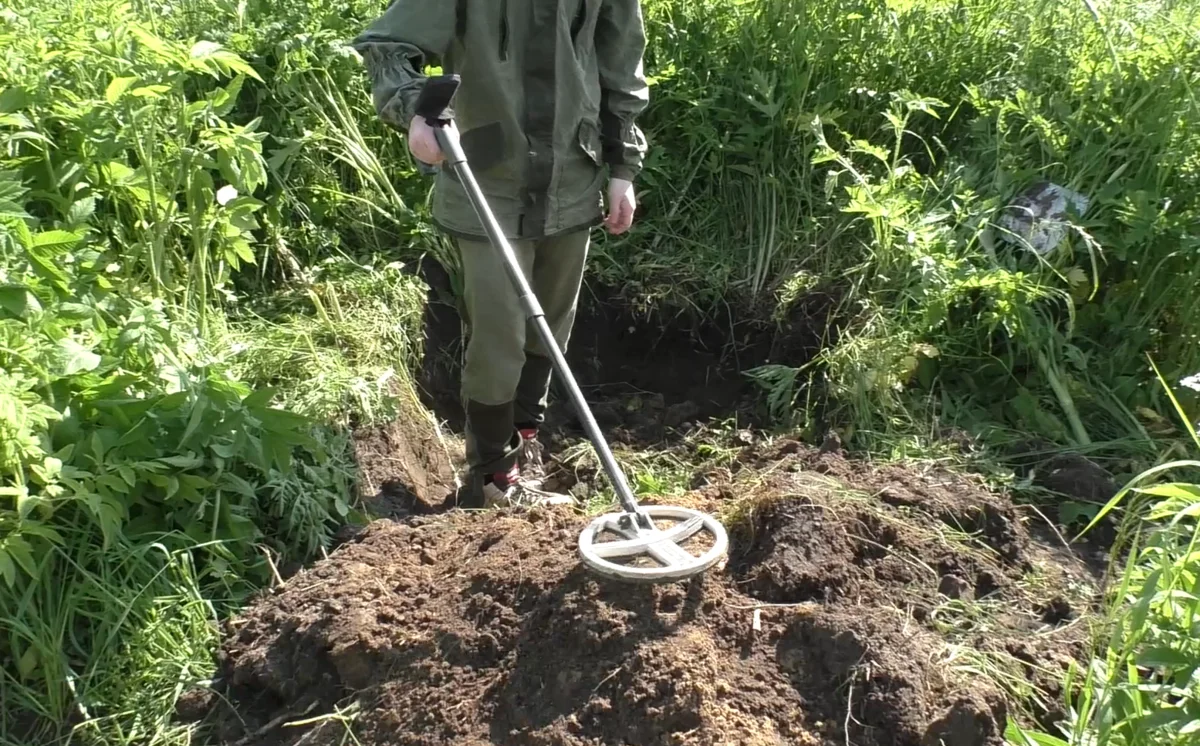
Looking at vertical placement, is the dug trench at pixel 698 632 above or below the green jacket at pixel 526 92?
below

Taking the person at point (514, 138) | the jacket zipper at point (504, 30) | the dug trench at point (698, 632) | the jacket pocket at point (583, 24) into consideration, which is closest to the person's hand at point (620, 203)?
the person at point (514, 138)

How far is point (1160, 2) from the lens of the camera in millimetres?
4230

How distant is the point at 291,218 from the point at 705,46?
179 centimetres

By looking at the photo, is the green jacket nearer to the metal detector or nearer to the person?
the person

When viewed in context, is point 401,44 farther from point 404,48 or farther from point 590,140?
point 590,140

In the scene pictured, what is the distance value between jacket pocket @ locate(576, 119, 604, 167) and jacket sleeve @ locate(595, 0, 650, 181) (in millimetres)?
67

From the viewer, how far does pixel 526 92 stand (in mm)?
2877

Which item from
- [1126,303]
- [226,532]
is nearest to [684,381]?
[1126,303]

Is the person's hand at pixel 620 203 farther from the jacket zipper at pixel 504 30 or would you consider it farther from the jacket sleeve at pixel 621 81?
the jacket zipper at pixel 504 30

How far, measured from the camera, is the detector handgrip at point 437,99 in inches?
96.5

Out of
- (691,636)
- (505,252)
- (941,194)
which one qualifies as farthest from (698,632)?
(941,194)

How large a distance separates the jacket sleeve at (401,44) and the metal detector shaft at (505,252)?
15 centimetres

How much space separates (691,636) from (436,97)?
4.48ft

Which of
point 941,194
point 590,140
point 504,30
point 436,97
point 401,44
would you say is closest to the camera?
point 436,97
